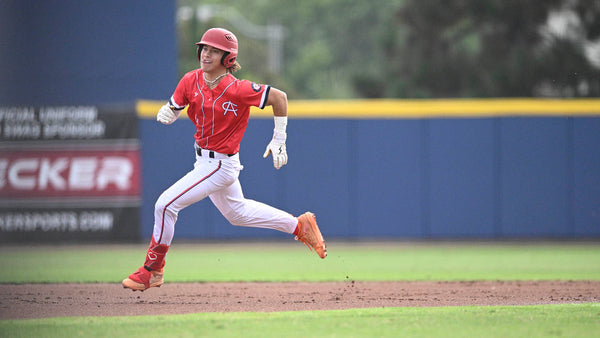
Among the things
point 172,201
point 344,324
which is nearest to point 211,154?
point 172,201

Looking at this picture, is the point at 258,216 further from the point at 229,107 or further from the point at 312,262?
the point at 312,262

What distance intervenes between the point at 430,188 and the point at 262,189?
2991 mm

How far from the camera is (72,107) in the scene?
1393 cm

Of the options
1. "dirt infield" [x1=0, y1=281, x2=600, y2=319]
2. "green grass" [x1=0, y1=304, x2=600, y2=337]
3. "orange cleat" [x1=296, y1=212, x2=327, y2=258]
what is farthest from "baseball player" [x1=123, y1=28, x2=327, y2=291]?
"green grass" [x1=0, y1=304, x2=600, y2=337]

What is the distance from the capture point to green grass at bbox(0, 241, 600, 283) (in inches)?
374

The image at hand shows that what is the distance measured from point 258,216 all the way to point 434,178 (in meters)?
7.50

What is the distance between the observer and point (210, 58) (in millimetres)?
6863

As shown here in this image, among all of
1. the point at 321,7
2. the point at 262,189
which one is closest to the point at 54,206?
the point at 262,189

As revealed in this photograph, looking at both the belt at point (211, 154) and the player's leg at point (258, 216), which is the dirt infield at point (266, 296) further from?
the belt at point (211, 154)

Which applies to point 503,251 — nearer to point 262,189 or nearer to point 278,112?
point 262,189

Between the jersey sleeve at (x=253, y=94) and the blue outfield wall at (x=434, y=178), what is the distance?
722 centimetres

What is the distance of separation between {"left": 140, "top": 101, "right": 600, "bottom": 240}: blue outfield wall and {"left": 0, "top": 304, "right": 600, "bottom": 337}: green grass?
304 inches

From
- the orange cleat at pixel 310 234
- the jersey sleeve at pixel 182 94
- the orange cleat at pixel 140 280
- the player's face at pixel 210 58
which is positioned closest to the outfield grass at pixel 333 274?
the orange cleat at pixel 140 280

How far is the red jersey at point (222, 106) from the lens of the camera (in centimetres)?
683
